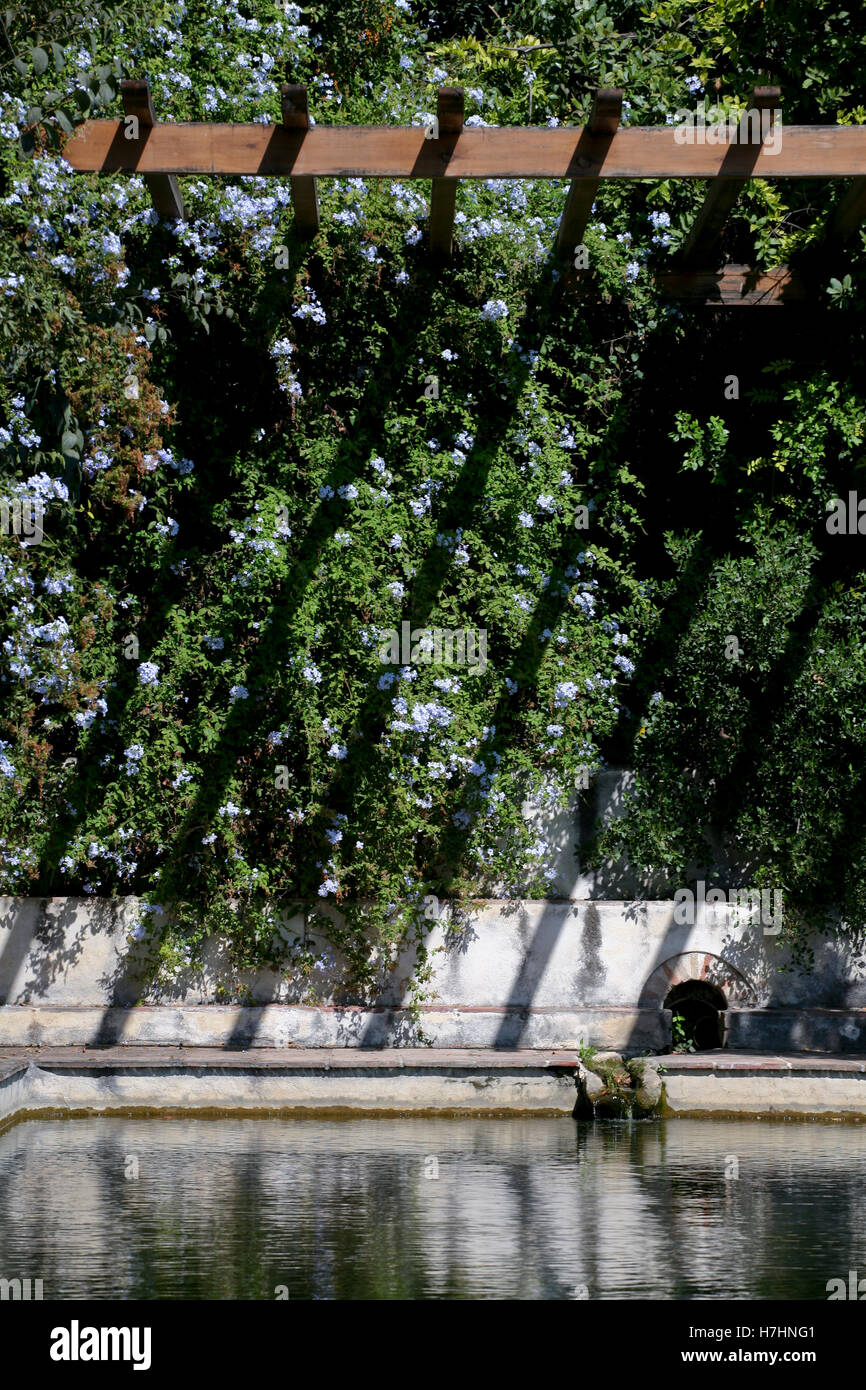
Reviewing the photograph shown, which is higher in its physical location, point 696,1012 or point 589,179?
point 589,179

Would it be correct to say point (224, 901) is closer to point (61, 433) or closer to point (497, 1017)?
point (497, 1017)

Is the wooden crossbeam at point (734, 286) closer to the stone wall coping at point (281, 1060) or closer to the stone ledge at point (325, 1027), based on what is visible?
the stone ledge at point (325, 1027)

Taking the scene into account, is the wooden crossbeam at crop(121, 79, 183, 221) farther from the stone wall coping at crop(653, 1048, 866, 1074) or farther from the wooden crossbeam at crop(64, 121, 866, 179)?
the stone wall coping at crop(653, 1048, 866, 1074)

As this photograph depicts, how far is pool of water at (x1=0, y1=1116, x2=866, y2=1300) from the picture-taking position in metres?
4.43

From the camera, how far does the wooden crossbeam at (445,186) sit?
6973mm

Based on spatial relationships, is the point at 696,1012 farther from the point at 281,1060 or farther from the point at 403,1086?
the point at 281,1060

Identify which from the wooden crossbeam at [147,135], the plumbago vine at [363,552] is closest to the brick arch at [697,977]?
the plumbago vine at [363,552]

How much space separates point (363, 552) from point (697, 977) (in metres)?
3.20

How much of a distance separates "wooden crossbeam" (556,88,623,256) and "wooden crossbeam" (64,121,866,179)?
0.19ft

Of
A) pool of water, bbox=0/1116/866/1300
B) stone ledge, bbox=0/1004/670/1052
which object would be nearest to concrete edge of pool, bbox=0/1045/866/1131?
pool of water, bbox=0/1116/866/1300

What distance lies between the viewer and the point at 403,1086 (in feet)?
24.3

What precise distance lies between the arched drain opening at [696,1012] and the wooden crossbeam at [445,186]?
185 inches

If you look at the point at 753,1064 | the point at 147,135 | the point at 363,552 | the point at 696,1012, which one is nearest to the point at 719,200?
the point at 363,552
